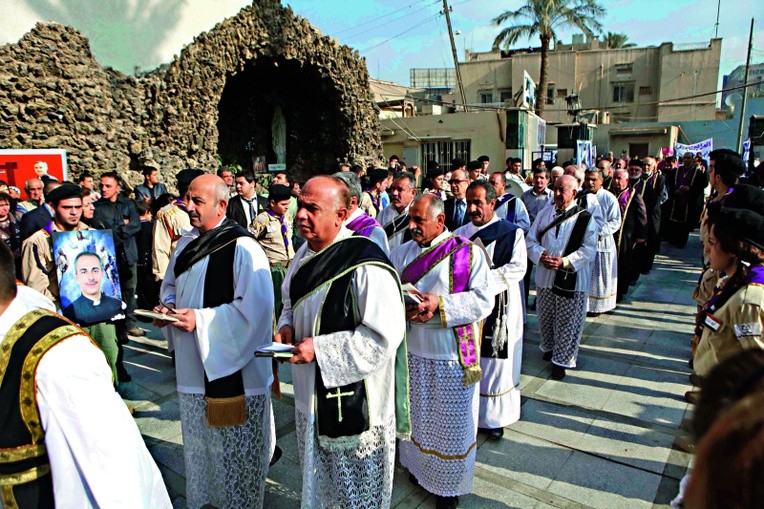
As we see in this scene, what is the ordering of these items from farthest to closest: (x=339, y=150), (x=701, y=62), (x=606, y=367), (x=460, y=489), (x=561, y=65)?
(x=561, y=65) → (x=701, y=62) → (x=339, y=150) → (x=606, y=367) → (x=460, y=489)

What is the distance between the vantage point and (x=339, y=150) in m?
18.8

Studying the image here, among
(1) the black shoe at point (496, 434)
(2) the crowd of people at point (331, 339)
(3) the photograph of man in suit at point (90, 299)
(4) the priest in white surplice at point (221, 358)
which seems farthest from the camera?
(1) the black shoe at point (496, 434)

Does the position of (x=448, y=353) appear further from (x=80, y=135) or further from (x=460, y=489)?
(x=80, y=135)

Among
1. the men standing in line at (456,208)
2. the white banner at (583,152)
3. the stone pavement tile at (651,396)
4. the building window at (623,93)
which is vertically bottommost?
the stone pavement tile at (651,396)

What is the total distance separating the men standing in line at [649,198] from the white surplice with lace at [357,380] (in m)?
6.89

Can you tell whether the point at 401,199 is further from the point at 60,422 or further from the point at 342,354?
the point at 60,422

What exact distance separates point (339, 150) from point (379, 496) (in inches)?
674

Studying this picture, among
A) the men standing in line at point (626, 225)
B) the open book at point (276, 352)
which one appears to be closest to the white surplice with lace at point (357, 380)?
the open book at point (276, 352)

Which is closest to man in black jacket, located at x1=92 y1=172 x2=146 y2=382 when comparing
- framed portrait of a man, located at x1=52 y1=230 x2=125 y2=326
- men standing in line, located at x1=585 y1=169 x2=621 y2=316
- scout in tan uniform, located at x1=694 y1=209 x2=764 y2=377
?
framed portrait of a man, located at x1=52 y1=230 x2=125 y2=326

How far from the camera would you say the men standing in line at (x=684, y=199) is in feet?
36.1

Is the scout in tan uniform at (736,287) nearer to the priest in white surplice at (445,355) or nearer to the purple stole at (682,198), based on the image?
the priest in white surplice at (445,355)

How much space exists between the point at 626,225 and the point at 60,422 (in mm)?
7919

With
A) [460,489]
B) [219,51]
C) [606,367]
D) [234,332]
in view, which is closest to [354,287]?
[234,332]

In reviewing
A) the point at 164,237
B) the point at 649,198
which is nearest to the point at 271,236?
the point at 164,237
